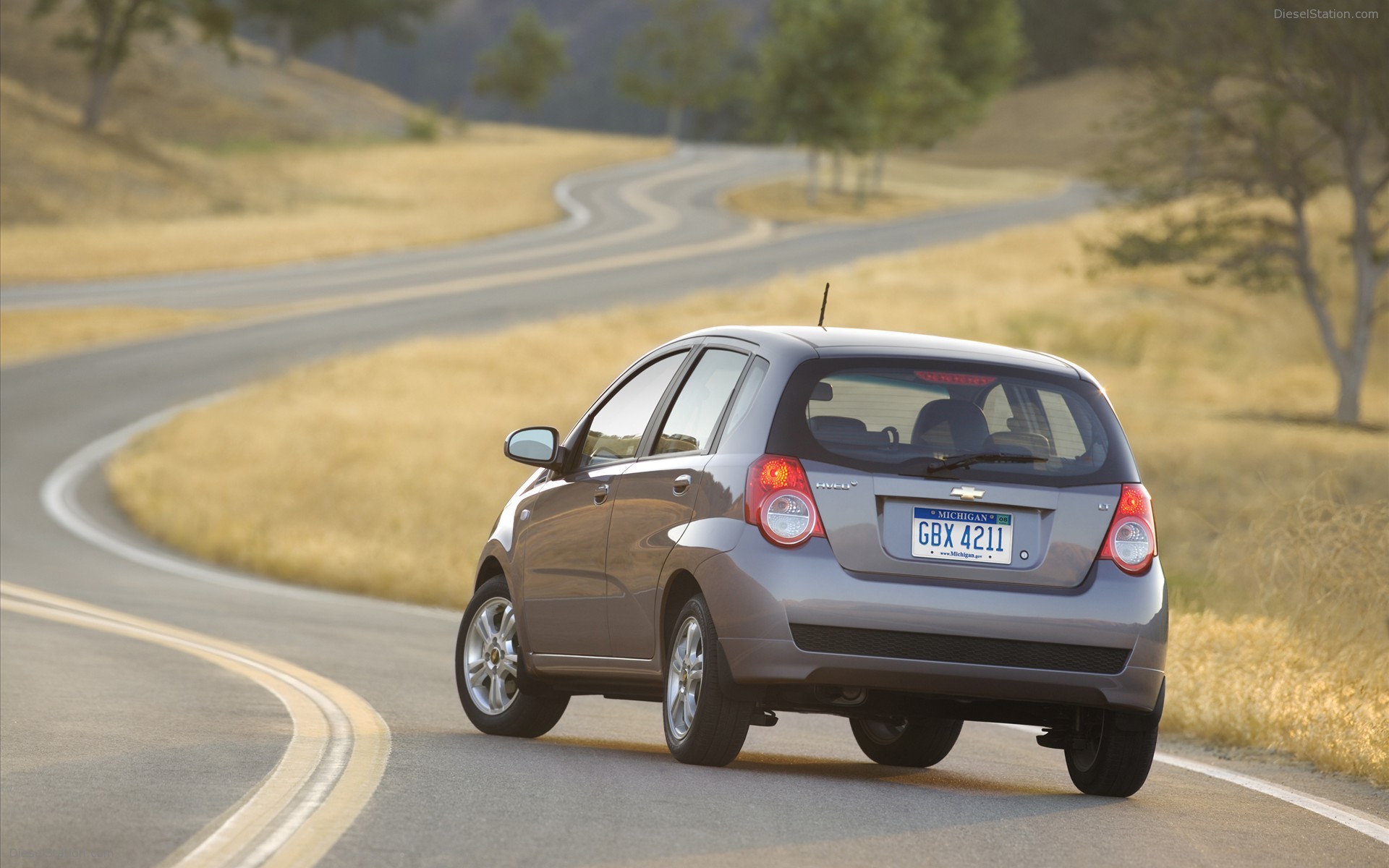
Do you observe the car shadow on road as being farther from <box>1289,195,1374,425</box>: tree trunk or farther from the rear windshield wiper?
<box>1289,195,1374,425</box>: tree trunk

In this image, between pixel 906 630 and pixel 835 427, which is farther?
pixel 835 427

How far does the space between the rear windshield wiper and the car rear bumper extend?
1.31ft

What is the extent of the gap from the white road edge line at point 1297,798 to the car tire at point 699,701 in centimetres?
113

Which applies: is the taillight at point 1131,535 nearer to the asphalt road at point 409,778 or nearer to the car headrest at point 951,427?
the car headrest at point 951,427

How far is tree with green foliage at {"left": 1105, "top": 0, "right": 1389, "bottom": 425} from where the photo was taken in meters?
32.4

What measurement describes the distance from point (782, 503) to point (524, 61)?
411ft

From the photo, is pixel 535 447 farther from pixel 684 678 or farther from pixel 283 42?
pixel 283 42

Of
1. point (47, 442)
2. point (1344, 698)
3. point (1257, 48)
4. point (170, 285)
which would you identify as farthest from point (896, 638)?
point (170, 285)

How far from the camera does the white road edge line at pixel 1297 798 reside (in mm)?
7121

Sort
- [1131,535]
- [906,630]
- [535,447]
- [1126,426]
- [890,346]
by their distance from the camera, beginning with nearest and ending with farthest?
[906,630]
[1131,535]
[890,346]
[535,447]
[1126,426]

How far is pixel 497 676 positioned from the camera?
908 cm

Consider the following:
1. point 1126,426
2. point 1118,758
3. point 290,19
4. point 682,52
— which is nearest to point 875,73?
point 1126,426

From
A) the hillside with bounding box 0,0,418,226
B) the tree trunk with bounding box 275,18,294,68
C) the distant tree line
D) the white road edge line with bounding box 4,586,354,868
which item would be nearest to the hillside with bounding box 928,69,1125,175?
the distant tree line

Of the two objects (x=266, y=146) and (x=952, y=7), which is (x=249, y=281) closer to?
(x=266, y=146)
